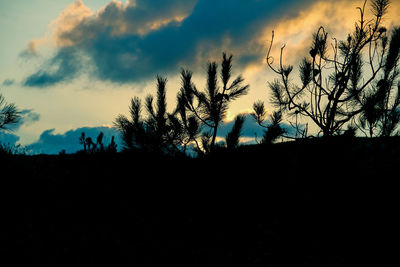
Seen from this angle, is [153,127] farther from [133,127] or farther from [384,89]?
[384,89]

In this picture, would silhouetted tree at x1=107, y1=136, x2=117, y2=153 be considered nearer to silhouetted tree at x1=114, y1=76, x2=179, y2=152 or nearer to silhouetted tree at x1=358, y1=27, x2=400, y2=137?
silhouetted tree at x1=114, y1=76, x2=179, y2=152

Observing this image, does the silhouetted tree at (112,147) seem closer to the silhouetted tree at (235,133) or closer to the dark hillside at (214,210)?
the dark hillside at (214,210)

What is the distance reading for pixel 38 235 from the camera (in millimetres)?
2299

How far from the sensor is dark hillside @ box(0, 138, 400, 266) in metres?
2.06

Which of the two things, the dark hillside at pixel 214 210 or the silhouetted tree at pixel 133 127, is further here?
the silhouetted tree at pixel 133 127

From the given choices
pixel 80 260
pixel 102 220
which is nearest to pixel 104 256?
pixel 80 260

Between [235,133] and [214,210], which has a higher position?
[235,133]

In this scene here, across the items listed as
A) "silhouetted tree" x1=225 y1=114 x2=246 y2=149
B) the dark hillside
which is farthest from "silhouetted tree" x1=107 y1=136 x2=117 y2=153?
"silhouetted tree" x1=225 y1=114 x2=246 y2=149

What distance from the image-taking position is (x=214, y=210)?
2.44 meters

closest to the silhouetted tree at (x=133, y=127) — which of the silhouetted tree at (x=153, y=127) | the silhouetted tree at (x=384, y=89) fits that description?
the silhouetted tree at (x=153, y=127)

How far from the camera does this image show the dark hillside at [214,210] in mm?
2059

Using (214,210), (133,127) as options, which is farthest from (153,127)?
(214,210)

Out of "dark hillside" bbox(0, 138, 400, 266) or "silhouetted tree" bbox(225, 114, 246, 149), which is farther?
"silhouetted tree" bbox(225, 114, 246, 149)

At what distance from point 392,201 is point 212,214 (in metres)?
1.29
